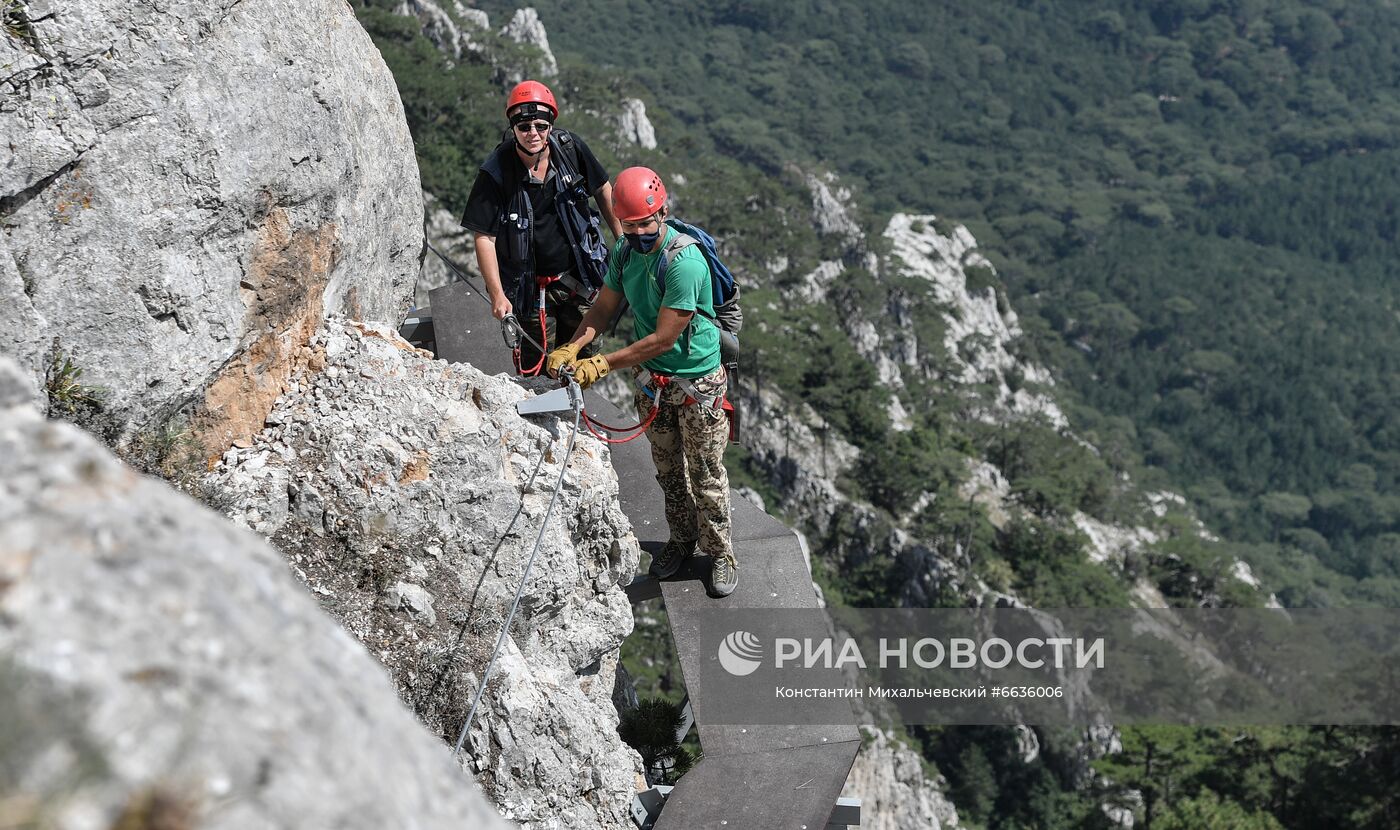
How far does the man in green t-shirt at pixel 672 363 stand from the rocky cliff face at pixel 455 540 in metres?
0.48

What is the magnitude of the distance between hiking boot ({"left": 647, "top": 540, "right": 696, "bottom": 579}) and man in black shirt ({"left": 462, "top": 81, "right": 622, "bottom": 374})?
1362mm

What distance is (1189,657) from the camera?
42875mm

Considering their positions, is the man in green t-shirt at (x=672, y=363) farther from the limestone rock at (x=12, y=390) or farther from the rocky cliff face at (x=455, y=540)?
the limestone rock at (x=12, y=390)

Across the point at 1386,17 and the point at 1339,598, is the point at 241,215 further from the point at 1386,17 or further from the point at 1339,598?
the point at 1386,17

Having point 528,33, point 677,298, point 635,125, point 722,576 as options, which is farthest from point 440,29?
point 677,298

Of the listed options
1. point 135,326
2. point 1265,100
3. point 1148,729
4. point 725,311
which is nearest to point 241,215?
point 135,326

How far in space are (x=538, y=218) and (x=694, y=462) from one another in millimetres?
1830

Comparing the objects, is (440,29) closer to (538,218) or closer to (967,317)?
(967,317)

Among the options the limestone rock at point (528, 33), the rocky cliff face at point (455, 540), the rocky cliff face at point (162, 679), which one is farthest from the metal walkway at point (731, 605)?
the limestone rock at point (528, 33)

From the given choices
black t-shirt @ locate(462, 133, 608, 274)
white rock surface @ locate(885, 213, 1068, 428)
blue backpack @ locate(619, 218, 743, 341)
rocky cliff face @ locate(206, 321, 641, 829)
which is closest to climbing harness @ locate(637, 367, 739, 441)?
blue backpack @ locate(619, 218, 743, 341)

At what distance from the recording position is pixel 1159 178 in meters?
152

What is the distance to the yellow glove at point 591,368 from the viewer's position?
5.68m

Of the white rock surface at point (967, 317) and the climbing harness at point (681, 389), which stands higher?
the climbing harness at point (681, 389)

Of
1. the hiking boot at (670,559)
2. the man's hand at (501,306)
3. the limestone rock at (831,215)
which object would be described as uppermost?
the man's hand at (501,306)
